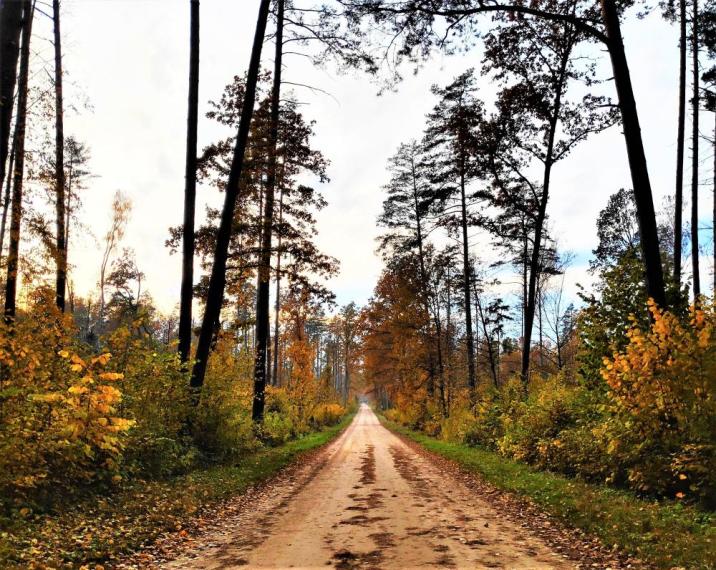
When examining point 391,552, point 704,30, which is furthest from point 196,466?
point 704,30

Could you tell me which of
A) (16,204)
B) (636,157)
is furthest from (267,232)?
(636,157)

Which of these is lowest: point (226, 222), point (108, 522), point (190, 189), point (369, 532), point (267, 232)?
point (369, 532)

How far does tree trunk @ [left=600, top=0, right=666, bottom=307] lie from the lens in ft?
29.0

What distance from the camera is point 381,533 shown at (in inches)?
237

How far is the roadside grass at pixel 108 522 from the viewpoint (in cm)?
486

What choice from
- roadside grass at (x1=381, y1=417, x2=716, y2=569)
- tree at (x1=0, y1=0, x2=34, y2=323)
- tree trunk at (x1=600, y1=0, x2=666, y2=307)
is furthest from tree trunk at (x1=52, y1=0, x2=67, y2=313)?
tree trunk at (x1=600, y1=0, x2=666, y2=307)

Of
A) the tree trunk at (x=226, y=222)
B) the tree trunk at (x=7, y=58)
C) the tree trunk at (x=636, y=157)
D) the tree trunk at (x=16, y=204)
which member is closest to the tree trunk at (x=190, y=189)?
the tree trunk at (x=226, y=222)

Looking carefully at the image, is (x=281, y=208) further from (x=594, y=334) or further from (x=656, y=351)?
(x=656, y=351)

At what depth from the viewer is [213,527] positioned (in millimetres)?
6680

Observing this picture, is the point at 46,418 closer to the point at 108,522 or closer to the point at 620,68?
the point at 108,522

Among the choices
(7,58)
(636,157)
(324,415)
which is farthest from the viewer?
(324,415)

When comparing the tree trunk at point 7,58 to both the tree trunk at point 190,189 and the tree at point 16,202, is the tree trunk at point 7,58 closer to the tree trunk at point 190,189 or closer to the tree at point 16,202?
the tree trunk at point 190,189

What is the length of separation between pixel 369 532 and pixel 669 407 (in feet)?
14.4

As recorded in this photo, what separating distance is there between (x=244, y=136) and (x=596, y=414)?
10.4m
